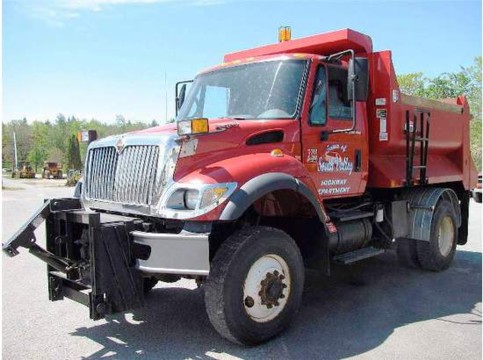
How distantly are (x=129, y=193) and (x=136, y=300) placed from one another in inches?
39.8

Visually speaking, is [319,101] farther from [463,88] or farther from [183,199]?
[463,88]

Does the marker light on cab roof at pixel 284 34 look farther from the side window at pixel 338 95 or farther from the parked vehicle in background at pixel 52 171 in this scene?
the parked vehicle in background at pixel 52 171

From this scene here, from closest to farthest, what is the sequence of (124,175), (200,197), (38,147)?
1. (200,197)
2. (124,175)
3. (38,147)

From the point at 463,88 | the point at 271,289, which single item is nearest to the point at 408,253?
the point at 271,289

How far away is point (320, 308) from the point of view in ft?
17.9

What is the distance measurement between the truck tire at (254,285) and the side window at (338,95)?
180 centimetres

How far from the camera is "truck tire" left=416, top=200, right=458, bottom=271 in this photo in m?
7.23

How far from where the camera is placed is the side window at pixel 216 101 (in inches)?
216

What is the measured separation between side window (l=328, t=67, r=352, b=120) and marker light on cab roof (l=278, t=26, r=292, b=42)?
3.92 ft

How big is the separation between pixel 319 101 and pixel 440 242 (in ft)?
12.5

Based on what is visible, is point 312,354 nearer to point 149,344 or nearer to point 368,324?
point 368,324

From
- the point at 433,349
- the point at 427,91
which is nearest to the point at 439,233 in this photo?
the point at 433,349

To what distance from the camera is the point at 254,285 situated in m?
4.33

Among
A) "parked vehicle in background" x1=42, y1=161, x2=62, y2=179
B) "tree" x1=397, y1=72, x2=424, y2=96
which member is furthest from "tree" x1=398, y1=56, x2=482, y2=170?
"parked vehicle in background" x1=42, y1=161, x2=62, y2=179
